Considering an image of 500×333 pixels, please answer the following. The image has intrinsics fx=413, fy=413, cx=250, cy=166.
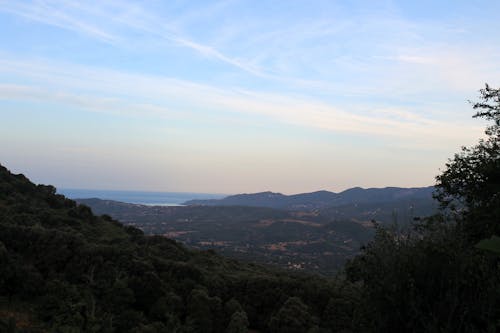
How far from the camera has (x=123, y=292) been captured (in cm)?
2247

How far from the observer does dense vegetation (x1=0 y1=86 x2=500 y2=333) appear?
316 inches

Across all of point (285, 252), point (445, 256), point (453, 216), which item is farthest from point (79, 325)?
point (285, 252)

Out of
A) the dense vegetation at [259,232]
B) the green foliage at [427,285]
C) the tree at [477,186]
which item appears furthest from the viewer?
the dense vegetation at [259,232]

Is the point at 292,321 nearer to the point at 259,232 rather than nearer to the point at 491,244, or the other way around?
→ the point at 491,244

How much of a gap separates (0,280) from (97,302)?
5071 mm

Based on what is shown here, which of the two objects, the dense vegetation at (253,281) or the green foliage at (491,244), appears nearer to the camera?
the green foliage at (491,244)

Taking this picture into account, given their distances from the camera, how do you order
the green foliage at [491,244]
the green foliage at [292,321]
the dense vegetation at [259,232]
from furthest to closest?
the dense vegetation at [259,232] → the green foliage at [292,321] → the green foliage at [491,244]

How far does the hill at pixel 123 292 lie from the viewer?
19.0 m

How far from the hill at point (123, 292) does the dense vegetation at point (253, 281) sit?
7 cm

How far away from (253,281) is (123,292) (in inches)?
Result: 424

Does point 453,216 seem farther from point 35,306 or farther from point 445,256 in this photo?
point 35,306

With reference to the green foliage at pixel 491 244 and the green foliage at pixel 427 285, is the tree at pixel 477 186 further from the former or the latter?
the green foliage at pixel 491 244

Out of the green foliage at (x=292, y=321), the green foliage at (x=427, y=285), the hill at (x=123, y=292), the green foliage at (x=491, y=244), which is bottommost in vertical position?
the green foliage at (x=292, y=321)

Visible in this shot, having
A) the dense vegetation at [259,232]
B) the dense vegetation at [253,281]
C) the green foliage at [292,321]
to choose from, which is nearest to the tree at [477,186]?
the dense vegetation at [253,281]
